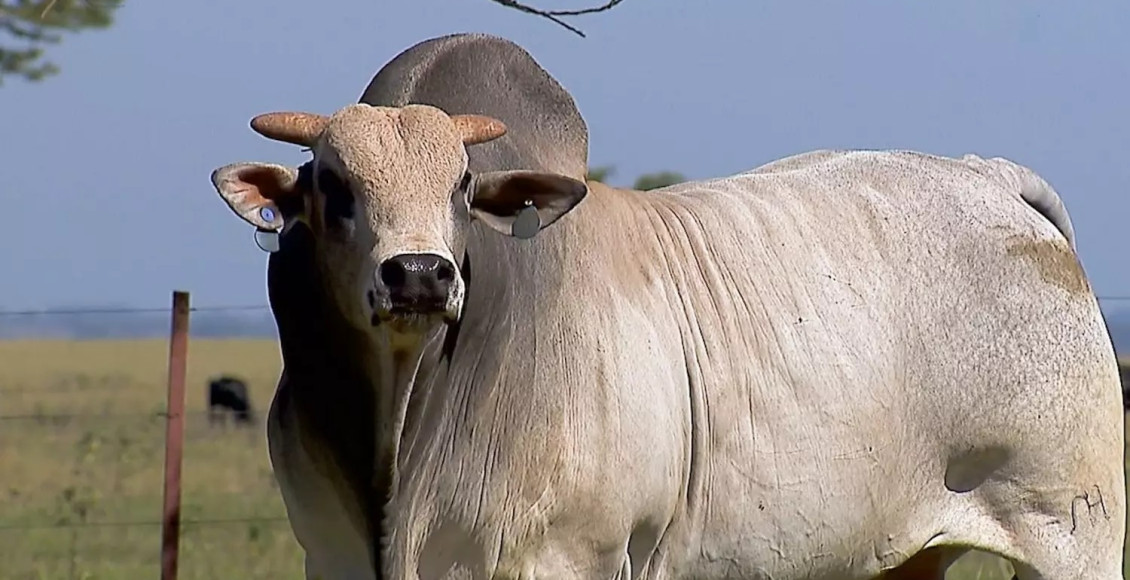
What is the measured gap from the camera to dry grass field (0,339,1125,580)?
9.91 m

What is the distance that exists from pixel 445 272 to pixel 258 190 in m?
0.64

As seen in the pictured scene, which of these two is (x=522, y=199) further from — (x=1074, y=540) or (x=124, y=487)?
(x=124, y=487)

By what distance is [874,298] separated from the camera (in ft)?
20.7

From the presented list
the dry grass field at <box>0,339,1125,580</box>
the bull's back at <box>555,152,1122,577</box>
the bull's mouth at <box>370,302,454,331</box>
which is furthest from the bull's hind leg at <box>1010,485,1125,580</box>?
the bull's mouth at <box>370,302,454,331</box>

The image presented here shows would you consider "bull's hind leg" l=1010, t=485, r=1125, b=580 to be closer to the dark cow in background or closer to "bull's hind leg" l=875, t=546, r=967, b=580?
"bull's hind leg" l=875, t=546, r=967, b=580

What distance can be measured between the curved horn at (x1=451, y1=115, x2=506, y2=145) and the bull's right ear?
0.40 m

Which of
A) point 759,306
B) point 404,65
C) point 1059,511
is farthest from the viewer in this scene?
point 1059,511

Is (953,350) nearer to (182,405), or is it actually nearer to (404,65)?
(404,65)

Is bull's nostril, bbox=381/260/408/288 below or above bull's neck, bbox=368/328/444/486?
above

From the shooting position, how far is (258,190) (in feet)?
16.4

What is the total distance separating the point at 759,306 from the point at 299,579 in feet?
12.6

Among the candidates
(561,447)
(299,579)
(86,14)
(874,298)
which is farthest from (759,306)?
(299,579)

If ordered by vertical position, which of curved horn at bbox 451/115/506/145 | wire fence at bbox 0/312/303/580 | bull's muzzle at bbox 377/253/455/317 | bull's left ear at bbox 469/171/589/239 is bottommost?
wire fence at bbox 0/312/303/580

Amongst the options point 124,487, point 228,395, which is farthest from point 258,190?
point 228,395
